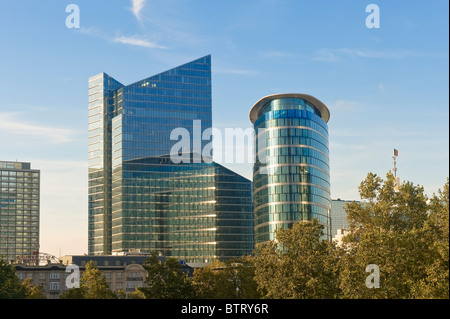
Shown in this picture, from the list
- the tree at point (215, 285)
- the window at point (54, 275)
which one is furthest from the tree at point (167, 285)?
the window at point (54, 275)

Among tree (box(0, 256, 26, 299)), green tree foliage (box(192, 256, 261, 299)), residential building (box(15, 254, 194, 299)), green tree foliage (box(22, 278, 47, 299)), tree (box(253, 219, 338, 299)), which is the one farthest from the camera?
residential building (box(15, 254, 194, 299))

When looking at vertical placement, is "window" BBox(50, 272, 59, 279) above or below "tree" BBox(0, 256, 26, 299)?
below

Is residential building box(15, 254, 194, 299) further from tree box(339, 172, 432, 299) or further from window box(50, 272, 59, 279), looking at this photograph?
tree box(339, 172, 432, 299)

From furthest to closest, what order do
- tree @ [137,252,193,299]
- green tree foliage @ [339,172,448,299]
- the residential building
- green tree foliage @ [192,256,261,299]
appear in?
1. the residential building
2. green tree foliage @ [192,256,261,299]
3. tree @ [137,252,193,299]
4. green tree foliage @ [339,172,448,299]

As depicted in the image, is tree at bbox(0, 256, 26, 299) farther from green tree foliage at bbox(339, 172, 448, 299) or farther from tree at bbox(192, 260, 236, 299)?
green tree foliage at bbox(339, 172, 448, 299)

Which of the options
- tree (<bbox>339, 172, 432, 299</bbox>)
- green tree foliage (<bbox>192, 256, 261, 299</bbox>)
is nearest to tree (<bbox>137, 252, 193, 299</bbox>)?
green tree foliage (<bbox>192, 256, 261, 299</bbox>)

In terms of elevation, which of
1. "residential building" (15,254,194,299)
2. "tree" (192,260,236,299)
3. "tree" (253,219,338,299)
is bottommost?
"residential building" (15,254,194,299)

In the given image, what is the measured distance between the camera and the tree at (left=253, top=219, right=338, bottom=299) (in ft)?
277

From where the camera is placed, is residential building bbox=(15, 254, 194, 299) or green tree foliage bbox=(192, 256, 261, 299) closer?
green tree foliage bbox=(192, 256, 261, 299)

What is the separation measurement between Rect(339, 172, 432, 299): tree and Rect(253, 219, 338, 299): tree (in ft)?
8.63

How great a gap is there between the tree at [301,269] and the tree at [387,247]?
2629 mm
